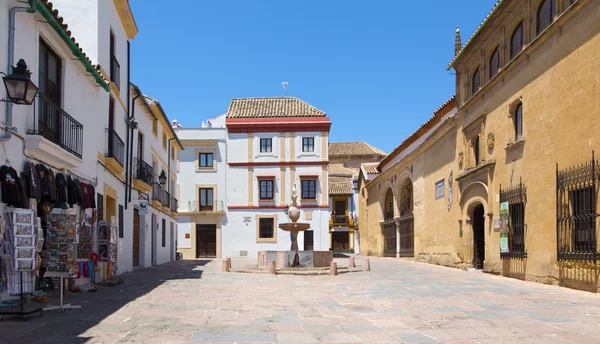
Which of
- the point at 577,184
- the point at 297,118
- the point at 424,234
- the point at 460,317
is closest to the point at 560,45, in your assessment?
the point at 577,184

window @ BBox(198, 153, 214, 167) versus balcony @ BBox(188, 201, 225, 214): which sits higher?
window @ BBox(198, 153, 214, 167)

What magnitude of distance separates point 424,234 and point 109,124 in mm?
15593

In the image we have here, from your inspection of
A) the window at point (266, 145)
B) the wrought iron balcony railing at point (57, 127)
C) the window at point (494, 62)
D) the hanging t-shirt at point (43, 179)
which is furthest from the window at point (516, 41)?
the window at point (266, 145)

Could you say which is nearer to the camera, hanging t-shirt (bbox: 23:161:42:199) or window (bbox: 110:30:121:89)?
hanging t-shirt (bbox: 23:161:42:199)

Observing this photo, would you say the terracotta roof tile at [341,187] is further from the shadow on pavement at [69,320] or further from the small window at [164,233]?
the shadow on pavement at [69,320]

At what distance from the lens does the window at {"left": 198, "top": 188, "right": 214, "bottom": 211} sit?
3619 centimetres

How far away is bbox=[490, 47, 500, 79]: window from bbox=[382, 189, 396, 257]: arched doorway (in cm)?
1655

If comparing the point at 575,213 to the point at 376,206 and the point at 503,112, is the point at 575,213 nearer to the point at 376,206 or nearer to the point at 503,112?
the point at 503,112

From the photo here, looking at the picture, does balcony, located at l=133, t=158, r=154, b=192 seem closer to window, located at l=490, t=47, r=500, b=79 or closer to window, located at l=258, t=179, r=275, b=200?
window, located at l=490, t=47, r=500, b=79

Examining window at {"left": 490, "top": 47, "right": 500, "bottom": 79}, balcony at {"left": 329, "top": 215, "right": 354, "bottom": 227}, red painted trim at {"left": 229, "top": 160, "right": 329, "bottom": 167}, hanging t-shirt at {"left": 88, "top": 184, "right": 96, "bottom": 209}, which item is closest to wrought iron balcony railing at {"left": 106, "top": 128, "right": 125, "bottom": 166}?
hanging t-shirt at {"left": 88, "top": 184, "right": 96, "bottom": 209}

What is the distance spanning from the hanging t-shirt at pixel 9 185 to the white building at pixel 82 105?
5.8 inches

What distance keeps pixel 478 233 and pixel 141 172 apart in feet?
39.5

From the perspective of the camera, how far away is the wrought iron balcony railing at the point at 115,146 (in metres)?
15.1

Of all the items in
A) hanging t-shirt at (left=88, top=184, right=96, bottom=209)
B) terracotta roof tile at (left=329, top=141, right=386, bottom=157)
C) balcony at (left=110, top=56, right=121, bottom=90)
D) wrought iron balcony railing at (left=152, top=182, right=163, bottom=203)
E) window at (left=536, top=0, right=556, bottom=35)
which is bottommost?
hanging t-shirt at (left=88, top=184, right=96, bottom=209)
